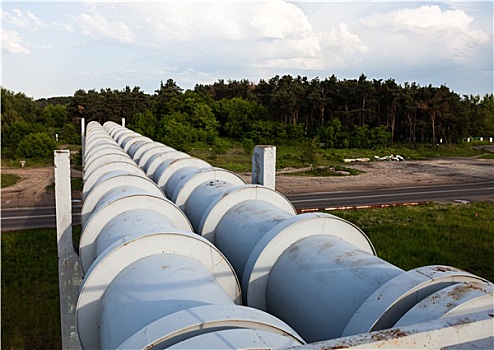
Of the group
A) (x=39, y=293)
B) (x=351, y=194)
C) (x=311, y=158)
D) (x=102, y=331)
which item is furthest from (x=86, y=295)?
(x=311, y=158)

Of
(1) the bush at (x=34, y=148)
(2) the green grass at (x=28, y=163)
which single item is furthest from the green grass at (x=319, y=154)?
(1) the bush at (x=34, y=148)

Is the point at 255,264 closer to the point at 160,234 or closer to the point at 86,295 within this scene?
the point at 160,234

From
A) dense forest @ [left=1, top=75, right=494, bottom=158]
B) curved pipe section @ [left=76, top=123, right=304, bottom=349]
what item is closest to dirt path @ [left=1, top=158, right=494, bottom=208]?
dense forest @ [left=1, top=75, right=494, bottom=158]

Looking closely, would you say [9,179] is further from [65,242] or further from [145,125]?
[65,242]

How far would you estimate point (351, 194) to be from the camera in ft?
86.7

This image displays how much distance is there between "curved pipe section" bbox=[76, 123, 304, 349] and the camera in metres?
2.23

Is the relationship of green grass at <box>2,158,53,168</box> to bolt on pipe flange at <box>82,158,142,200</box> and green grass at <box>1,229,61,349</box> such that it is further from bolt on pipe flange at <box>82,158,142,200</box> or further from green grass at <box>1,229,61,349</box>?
bolt on pipe flange at <box>82,158,142,200</box>

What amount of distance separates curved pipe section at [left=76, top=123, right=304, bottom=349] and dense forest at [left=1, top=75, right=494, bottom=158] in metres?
40.2

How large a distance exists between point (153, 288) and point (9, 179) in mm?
32128

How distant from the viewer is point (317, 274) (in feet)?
11.3

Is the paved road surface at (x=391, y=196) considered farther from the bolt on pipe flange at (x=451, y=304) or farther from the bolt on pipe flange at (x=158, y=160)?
the bolt on pipe flange at (x=451, y=304)

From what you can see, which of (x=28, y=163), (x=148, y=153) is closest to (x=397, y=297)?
(x=148, y=153)

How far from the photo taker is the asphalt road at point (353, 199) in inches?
744

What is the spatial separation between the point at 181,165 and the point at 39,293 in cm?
536
